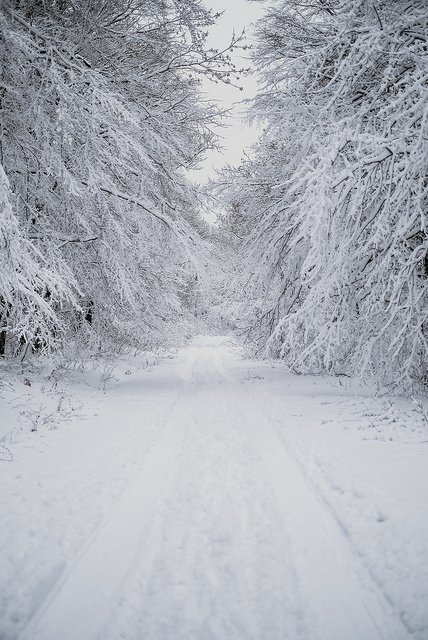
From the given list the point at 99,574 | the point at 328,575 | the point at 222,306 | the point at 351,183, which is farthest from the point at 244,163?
the point at 99,574

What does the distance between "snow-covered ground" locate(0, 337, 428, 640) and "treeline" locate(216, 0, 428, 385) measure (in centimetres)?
153

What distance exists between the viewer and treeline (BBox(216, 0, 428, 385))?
4.91 meters

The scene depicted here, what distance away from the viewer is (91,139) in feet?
20.2

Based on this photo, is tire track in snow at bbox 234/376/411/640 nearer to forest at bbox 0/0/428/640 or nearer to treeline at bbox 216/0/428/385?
forest at bbox 0/0/428/640

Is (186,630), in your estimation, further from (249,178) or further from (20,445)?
(249,178)

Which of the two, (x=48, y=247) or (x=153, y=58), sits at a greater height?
(x=153, y=58)

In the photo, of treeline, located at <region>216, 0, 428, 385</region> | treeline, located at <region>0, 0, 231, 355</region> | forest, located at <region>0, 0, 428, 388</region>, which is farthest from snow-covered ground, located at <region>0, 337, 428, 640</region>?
treeline, located at <region>0, 0, 231, 355</region>

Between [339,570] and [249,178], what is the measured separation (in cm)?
971

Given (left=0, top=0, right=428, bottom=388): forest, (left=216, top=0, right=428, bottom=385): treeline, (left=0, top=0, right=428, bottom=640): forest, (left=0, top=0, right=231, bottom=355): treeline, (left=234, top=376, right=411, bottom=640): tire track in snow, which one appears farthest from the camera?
(left=0, top=0, right=231, bottom=355): treeline

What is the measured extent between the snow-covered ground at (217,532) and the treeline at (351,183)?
1.53 meters

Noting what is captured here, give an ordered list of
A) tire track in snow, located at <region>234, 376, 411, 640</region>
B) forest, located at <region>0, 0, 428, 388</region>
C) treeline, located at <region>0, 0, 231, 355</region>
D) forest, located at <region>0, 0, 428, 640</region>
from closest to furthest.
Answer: tire track in snow, located at <region>234, 376, 411, 640</region> → forest, located at <region>0, 0, 428, 640</region> → forest, located at <region>0, 0, 428, 388</region> → treeline, located at <region>0, 0, 231, 355</region>

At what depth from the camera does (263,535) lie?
3.14 meters

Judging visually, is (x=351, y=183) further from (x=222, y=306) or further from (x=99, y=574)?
(x=222, y=306)

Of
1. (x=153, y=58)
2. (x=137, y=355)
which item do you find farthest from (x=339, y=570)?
(x=137, y=355)
